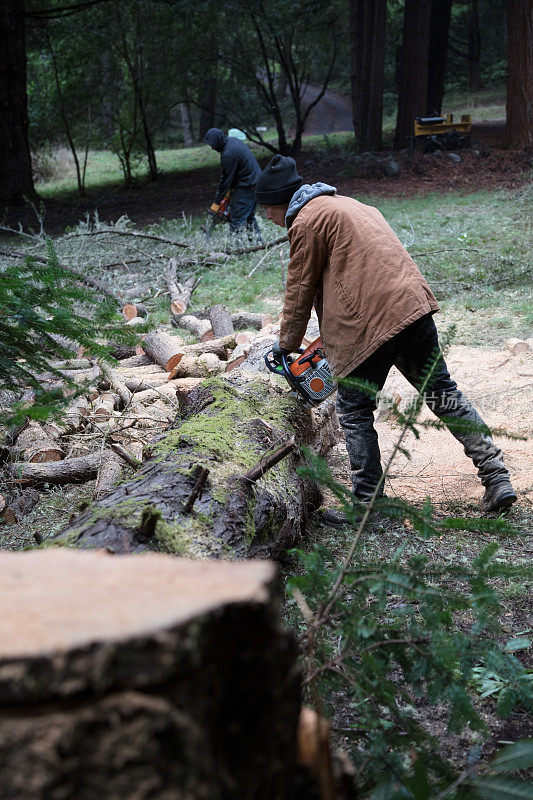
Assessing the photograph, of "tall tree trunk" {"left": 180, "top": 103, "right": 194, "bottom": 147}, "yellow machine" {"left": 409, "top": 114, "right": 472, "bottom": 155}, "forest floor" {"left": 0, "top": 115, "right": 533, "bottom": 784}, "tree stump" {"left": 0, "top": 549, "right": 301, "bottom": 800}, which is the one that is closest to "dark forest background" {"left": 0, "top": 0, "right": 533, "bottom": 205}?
"yellow machine" {"left": 409, "top": 114, "right": 472, "bottom": 155}

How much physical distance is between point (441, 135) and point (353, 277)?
14589mm

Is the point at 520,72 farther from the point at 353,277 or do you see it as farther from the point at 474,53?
the point at 474,53

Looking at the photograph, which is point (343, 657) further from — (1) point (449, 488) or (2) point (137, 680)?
(1) point (449, 488)

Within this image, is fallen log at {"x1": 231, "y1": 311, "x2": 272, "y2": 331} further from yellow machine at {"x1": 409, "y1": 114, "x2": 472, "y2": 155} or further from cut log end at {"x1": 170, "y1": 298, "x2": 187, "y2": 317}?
yellow machine at {"x1": 409, "y1": 114, "x2": 472, "y2": 155}

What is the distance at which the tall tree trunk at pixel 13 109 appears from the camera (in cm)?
1363

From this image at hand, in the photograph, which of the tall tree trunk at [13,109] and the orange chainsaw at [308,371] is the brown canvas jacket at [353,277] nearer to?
the orange chainsaw at [308,371]

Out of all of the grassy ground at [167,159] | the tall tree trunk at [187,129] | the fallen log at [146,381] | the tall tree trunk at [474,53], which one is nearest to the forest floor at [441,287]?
the grassy ground at [167,159]

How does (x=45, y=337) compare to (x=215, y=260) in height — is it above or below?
above

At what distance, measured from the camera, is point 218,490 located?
8.71ft

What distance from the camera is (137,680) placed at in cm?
80

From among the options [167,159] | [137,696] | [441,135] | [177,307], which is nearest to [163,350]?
[177,307]

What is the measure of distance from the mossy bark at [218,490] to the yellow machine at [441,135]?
46.0ft

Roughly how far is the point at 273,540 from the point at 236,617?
80.0 inches

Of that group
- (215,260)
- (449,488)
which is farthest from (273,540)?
(215,260)
